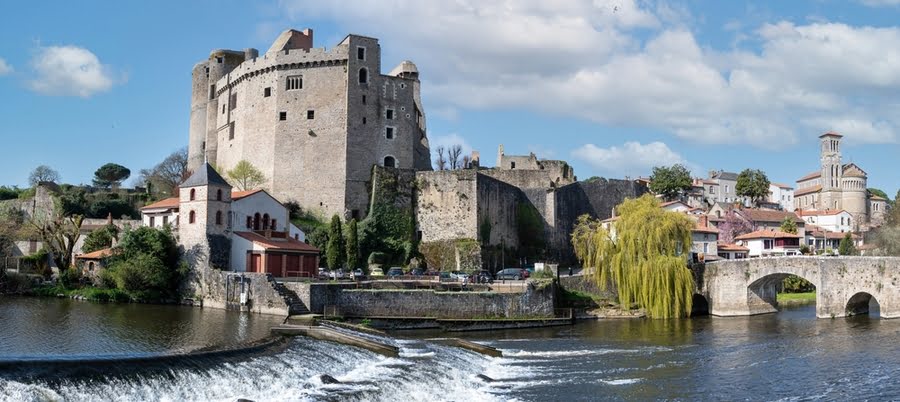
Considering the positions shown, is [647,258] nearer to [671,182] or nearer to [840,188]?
[671,182]

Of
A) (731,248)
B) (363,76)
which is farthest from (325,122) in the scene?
(731,248)

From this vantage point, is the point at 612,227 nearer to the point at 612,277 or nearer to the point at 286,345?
the point at 612,277

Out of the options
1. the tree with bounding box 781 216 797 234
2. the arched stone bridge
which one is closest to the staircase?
the arched stone bridge

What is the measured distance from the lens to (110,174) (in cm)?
9975

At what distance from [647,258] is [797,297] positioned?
21.5m

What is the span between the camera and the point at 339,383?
84.1 feet

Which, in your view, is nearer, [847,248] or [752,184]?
[847,248]

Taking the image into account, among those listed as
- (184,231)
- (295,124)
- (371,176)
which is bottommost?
(184,231)

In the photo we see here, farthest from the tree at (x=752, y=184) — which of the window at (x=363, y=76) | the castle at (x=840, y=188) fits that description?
the window at (x=363, y=76)

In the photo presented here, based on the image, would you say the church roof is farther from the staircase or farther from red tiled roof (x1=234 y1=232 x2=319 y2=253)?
the staircase

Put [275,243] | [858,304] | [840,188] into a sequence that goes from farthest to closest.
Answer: [840,188] < [858,304] < [275,243]

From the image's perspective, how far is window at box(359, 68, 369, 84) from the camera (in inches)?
2601

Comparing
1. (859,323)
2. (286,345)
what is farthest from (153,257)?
(859,323)

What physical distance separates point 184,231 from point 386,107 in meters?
23.2
